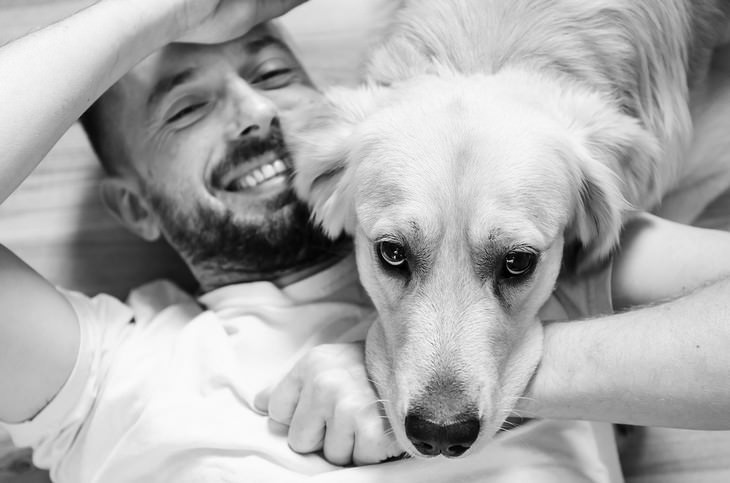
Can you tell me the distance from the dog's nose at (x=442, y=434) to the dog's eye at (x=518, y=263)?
0.85ft

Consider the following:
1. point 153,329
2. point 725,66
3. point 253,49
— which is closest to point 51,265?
point 153,329

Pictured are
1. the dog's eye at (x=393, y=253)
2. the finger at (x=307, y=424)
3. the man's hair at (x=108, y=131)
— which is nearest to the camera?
the dog's eye at (x=393, y=253)

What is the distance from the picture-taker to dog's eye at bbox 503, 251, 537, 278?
1.28m

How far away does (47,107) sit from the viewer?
1.42 metres

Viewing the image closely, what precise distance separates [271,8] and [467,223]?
79cm

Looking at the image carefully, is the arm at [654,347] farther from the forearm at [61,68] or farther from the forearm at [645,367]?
the forearm at [61,68]

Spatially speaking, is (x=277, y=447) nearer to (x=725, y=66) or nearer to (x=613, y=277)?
(x=613, y=277)

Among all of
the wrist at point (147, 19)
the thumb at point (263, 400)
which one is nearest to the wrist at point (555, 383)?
the thumb at point (263, 400)

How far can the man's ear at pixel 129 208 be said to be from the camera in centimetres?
190

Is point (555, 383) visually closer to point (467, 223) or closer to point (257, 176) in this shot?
point (467, 223)

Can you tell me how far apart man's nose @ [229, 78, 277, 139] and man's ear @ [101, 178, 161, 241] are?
0.36 metres

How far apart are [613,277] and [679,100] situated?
41cm

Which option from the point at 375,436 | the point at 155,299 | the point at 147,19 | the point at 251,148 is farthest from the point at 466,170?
the point at 155,299

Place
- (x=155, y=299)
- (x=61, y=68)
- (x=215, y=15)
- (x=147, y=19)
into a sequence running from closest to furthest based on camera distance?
(x=61, y=68), (x=147, y=19), (x=215, y=15), (x=155, y=299)
